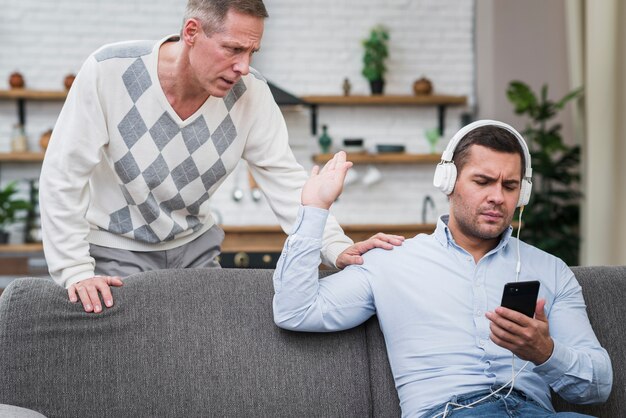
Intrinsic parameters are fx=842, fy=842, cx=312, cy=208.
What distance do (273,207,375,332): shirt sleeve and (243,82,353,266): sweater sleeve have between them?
269 mm

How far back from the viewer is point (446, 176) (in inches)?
85.2

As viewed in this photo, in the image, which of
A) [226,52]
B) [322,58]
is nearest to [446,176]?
[226,52]

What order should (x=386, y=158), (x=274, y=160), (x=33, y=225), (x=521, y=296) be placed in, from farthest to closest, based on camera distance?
(x=386, y=158) → (x=33, y=225) → (x=274, y=160) → (x=521, y=296)

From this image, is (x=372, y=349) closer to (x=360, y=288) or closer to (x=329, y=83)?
(x=360, y=288)

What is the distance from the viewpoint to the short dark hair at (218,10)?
2.04m

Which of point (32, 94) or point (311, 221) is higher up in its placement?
point (32, 94)

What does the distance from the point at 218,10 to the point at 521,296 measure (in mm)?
983

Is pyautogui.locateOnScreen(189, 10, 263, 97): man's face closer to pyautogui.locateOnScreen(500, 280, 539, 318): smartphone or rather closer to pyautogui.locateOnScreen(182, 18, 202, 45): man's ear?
pyautogui.locateOnScreen(182, 18, 202, 45): man's ear

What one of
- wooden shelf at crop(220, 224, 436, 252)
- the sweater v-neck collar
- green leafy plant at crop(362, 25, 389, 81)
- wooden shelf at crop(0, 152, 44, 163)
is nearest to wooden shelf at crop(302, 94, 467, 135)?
green leafy plant at crop(362, 25, 389, 81)

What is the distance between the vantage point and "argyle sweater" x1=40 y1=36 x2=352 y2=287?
6.88 ft

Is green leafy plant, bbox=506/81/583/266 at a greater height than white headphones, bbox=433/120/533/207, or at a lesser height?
lesser

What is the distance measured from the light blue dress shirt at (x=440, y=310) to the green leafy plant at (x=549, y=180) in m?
3.15

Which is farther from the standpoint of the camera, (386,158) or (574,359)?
(386,158)

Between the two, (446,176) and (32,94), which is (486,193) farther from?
(32,94)
